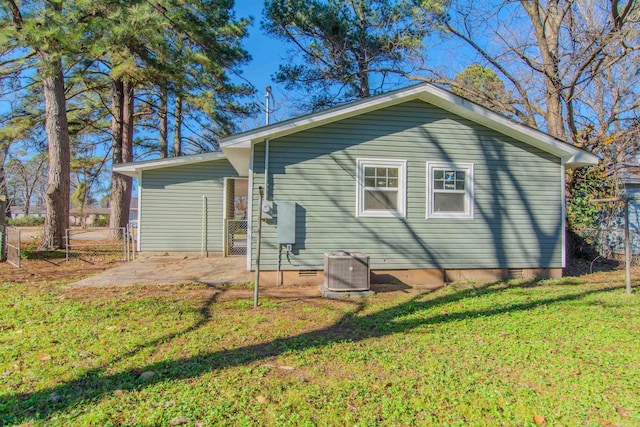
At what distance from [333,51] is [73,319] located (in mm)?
11879

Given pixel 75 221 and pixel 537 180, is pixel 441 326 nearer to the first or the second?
pixel 537 180

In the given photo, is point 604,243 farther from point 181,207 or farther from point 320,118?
point 181,207

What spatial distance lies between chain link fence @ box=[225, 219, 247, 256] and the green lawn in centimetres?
502

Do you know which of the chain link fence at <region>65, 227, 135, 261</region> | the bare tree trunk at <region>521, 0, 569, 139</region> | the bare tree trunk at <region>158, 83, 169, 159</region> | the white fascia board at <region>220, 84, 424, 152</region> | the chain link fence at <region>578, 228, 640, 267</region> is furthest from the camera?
the bare tree trunk at <region>158, 83, 169, 159</region>

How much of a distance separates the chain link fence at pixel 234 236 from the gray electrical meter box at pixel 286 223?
4457mm

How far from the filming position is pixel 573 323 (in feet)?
14.2

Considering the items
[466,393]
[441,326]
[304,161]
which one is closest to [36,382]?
[466,393]

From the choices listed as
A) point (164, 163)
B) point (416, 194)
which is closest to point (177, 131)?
point (164, 163)

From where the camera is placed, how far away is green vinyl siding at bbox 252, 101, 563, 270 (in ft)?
21.1

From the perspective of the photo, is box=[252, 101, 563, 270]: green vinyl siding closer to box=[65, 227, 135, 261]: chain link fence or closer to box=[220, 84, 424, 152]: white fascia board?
box=[220, 84, 424, 152]: white fascia board

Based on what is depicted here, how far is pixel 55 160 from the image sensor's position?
33.5 ft

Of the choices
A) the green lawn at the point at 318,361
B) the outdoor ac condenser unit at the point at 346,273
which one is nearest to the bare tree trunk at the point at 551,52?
the green lawn at the point at 318,361

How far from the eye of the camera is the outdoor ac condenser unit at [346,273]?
581 cm

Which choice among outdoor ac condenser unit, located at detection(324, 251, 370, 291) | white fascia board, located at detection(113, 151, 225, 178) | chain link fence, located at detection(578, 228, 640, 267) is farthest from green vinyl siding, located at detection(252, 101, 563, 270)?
white fascia board, located at detection(113, 151, 225, 178)
